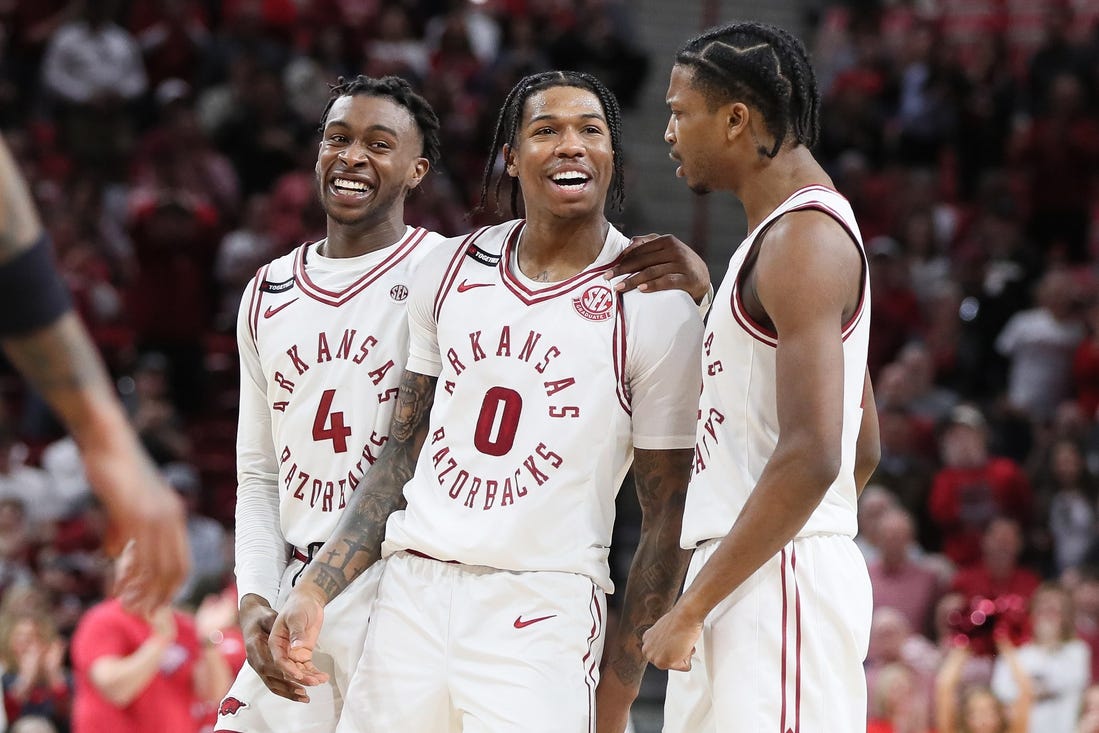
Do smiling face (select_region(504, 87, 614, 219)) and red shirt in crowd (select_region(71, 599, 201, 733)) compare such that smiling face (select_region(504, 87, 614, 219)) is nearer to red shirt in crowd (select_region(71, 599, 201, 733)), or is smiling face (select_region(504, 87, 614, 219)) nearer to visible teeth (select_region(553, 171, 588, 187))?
visible teeth (select_region(553, 171, 588, 187))

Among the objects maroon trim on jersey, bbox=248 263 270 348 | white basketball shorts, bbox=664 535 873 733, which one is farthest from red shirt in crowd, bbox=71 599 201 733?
white basketball shorts, bbox=664 535 873 733

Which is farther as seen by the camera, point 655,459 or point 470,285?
point 470,285

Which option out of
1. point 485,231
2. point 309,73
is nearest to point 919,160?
point 309,73

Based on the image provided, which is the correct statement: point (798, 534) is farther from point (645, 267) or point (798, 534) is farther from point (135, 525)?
point (135, 525)

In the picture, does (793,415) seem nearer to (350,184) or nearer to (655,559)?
(655,559)

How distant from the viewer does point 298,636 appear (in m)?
3.93

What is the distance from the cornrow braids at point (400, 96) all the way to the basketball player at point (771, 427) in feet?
3.51

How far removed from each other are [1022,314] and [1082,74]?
131 inches

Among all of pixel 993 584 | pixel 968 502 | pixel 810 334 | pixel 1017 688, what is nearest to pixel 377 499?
pixel 810 334

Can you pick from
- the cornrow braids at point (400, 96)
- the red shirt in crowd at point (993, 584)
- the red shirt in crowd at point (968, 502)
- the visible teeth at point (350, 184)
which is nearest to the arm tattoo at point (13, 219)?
the visible teeth at point (350, 184)

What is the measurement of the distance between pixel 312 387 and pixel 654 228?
29.8ft

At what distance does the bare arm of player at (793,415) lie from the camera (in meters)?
3.40

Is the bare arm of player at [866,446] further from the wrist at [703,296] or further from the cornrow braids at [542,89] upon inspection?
the cornrow braids at [542,89]

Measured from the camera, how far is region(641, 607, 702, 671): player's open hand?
351 centimetres
